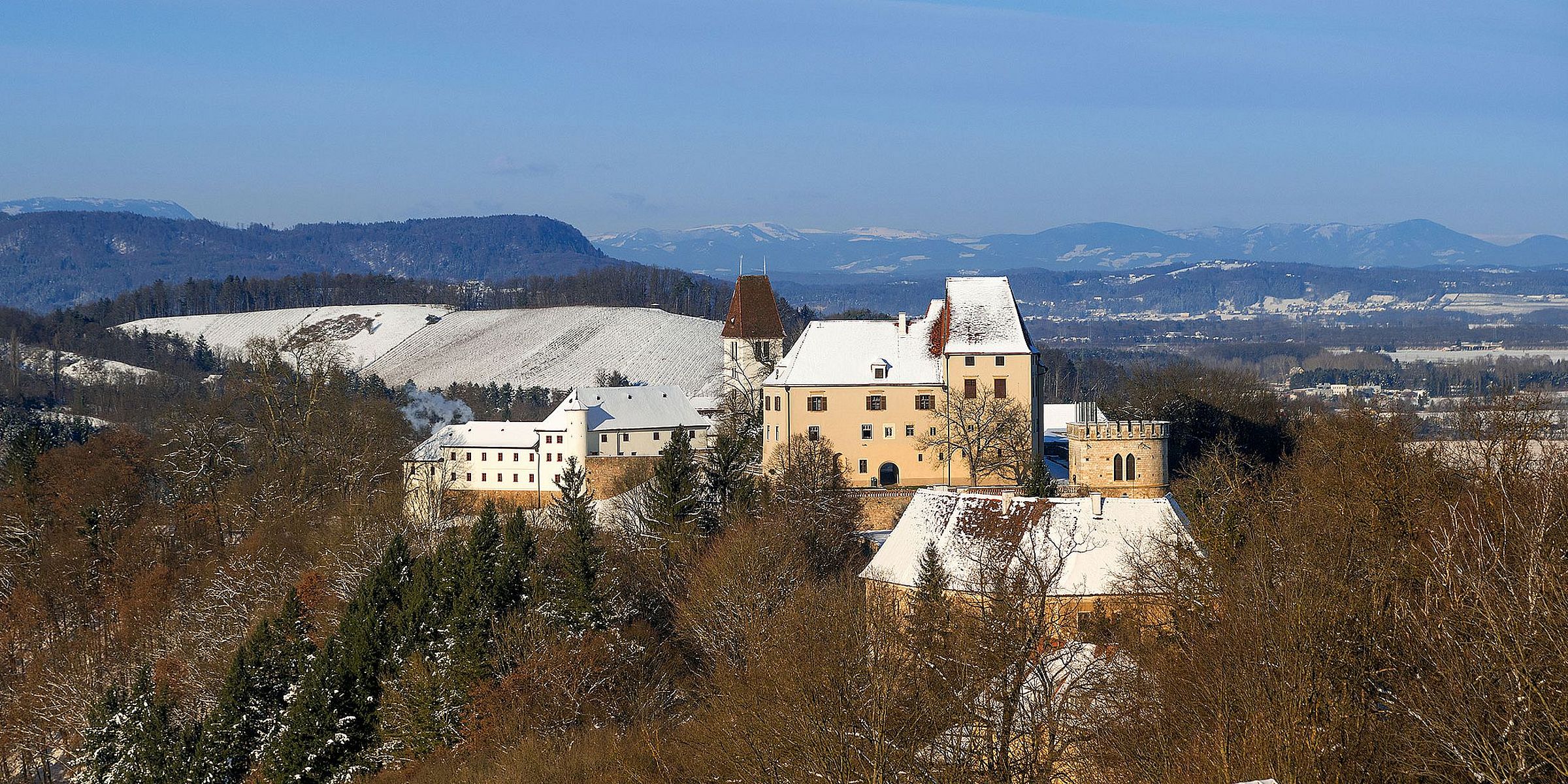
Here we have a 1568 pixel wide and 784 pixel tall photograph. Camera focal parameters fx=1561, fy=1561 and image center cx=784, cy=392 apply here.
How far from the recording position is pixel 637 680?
40812 mm

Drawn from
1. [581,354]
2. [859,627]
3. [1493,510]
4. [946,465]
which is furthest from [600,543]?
[581,354]

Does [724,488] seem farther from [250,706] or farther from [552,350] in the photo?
[552,350]

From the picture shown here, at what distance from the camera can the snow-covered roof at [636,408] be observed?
268 ft

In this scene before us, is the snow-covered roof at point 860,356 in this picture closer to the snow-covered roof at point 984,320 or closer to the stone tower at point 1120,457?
the snow-covered roof at point 984,320

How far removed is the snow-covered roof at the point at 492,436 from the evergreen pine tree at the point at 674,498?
96.6ft

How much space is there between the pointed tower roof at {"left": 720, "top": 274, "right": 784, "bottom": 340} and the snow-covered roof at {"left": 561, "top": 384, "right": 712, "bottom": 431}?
663 cm

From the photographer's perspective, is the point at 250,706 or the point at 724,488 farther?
the point at 724,488

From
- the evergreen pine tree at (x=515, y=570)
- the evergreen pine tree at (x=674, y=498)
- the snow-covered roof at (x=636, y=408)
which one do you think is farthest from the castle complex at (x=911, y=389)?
the snow-covered roof at (x=636, y=408)

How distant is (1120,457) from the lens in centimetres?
5119

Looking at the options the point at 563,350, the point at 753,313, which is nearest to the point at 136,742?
the point at 753,313

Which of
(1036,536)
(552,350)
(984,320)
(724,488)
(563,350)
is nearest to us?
(1036,536)

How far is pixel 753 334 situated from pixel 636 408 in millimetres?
9424

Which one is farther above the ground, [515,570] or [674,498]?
[674,498]

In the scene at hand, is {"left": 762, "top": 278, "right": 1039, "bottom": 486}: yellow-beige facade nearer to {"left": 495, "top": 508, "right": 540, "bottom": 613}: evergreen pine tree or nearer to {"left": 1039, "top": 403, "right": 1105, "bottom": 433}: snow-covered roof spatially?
{"left": 1039, "top": 403, "right": 1105, "bottom": 433}: snow-covered roof
